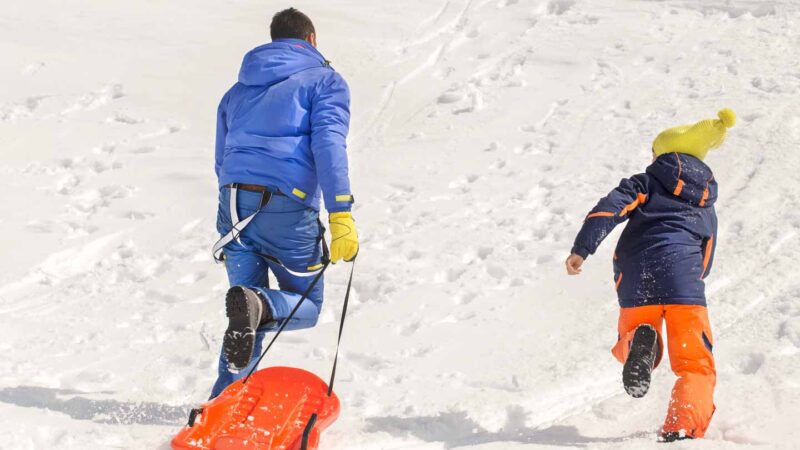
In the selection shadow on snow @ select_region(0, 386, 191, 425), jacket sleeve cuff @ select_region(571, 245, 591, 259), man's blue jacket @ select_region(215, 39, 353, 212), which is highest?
man's blue jacket @ select_region(215, 39, 353, 212)

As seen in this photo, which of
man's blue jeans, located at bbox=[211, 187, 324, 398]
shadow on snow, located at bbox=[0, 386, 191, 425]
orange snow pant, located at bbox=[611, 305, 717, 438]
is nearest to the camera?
orange snow pant, located at bbox=[611, 305, 717, 438]

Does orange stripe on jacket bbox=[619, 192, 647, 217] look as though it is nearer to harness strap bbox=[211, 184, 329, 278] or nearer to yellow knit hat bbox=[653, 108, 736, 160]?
yellow knit hat bbox=[653, 108, 736, 160]

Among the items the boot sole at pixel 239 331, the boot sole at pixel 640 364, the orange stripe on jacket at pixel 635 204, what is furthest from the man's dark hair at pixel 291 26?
the boot sole at pixel 640 364

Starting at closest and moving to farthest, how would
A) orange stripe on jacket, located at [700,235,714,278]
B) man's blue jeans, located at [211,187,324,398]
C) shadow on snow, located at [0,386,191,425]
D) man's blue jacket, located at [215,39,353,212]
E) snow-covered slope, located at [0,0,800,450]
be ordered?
1. man's blue jacket, located at [215,39,353,212]
2. man's blue jeans, located at [211,187,324,398]
3. orange stripe on jacket, located at [700,235,714,278]
4. shadow on snow, located at [0,386,191,425]
5. snow-covered slope, located at [0,0,800,450]

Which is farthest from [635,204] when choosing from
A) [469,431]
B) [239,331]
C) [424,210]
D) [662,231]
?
[424,210]

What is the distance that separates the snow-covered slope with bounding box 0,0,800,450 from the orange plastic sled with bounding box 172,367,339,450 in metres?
0.23

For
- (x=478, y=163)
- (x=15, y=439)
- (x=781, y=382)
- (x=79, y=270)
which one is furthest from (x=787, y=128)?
(x=15, y=439)

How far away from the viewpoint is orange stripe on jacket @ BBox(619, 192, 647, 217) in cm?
379

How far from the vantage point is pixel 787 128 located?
22.6ft

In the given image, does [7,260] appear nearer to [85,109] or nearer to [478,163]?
[85,109]

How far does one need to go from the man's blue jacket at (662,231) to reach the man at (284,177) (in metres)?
1.11

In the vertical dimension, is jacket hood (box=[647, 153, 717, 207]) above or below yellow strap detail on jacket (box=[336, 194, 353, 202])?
below

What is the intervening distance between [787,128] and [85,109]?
6.21 m

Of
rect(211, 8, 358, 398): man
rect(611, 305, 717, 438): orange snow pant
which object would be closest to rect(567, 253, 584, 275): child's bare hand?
rect(611, 305, 717, 438): orange snow pant
